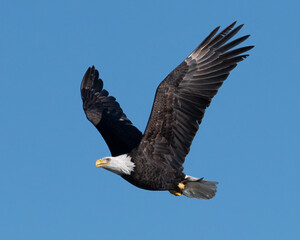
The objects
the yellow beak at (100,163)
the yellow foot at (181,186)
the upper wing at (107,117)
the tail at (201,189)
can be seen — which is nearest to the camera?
the yellow beak at (100,163)

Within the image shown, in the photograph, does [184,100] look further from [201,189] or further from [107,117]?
[107,117]

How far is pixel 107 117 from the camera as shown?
13.1 m

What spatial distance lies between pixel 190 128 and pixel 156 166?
834 mm

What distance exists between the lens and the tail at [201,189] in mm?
11445

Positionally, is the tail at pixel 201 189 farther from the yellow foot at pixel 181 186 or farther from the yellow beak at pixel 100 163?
the yellow beak at pixel 100 163

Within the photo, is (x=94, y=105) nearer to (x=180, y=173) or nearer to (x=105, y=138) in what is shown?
(x=105, y=138)

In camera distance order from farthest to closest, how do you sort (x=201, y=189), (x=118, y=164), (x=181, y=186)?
(x=201, y=189) → (x=181, y=186) → (x=118, y=164)

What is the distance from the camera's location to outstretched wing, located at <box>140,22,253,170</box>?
10.7 meters

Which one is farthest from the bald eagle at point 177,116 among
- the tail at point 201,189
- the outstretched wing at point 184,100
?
the tail at point 201,189

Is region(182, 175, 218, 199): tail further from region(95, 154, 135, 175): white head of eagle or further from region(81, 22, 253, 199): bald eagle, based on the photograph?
region(95, 154, 135, 175): white head of eagle

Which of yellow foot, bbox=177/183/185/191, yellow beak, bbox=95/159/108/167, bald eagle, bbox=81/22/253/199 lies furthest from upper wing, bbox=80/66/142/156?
yellow foot, bbox=177/183/185/191

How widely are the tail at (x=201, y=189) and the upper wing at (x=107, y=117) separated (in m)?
1.27

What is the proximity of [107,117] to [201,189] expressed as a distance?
267cm

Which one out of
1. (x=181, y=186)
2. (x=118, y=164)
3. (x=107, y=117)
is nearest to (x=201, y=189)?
(x=181, y=186)
